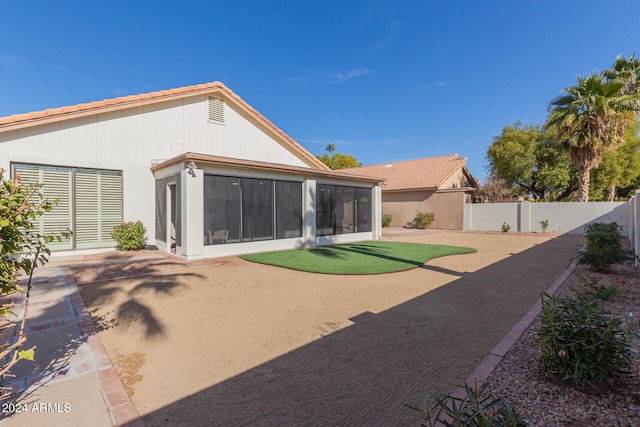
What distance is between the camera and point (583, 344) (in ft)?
9.19

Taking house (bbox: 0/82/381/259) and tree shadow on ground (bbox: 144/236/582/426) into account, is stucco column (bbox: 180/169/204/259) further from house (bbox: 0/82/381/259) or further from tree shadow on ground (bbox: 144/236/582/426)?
tree shadow on ground (bbox: 144/236/582/426)

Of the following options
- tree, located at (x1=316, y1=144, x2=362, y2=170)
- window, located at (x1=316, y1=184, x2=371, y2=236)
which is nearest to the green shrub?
window, located at (x1=316, y1=184, x2=371, y2=236)

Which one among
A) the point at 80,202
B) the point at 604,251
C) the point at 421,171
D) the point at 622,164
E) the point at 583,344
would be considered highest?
the point at 622,164

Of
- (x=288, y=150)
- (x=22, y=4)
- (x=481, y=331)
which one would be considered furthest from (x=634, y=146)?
(x=22, y=4)

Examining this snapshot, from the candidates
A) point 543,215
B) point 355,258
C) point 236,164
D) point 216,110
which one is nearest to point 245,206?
point 236,164

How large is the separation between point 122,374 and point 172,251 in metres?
8.99

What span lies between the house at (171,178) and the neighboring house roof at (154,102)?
4 centimetres

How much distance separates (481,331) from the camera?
4.39 meters

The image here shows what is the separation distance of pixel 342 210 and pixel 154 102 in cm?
934

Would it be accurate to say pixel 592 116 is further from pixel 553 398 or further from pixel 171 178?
pixel 171 178

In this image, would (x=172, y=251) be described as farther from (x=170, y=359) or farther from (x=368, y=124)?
(x=368, y=124)

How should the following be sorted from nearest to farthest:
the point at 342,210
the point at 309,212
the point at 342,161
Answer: the point at 309,212 < the point at 342,210 < the point at 342,161

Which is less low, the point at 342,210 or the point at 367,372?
the point at 342,210

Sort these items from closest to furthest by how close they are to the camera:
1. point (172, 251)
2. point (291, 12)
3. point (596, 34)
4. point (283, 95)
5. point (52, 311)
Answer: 1. point (52, 311)
2. point (172, 251)
3. point (596, 34)
4. point (291, 12)
5. point (283, 95)
